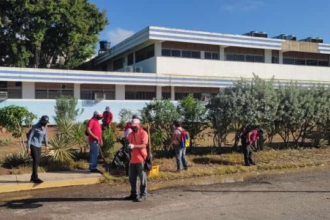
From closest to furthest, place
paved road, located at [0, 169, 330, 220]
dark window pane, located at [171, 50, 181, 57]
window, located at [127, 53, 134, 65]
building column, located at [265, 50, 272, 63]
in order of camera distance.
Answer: paved road, located at [0, 169, 330, 220]
dark window pane, located at [171, 50, 181, 57]
window, located at [127, 53, 134, 65]
building column, located at [265, 50, 272, 63]

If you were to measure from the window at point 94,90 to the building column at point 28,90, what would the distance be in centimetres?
321

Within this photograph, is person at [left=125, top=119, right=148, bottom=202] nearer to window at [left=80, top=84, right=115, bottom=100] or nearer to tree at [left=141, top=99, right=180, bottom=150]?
tree at [left=141, top=99, right=180, bottom=150]

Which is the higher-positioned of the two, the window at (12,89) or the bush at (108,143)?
the window at (12,89)

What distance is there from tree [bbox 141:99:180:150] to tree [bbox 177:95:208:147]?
38 cm

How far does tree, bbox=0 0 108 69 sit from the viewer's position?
30141mm

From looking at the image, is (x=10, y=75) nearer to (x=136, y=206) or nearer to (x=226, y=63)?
(x=226, y=63)

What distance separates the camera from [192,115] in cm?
1301

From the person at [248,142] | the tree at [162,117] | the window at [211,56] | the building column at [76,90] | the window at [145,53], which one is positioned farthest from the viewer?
the window at [211,56]

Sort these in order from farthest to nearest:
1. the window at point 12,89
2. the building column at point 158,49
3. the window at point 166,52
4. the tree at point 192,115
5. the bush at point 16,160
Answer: the window at point 166,52 < the building column at point 158,49 < the window at point 12,89 < the tree at point 192,115 < the bush at point 16,160

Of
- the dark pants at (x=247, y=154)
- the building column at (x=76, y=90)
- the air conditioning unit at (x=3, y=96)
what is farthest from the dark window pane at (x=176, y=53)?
the dark pants at (x=247, y=154)

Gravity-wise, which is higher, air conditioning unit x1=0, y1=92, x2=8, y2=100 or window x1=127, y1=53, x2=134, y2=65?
window x1=127, y1=53, x2=134, y2=65

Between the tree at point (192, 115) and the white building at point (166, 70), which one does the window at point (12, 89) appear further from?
the tree at point (192, 115)

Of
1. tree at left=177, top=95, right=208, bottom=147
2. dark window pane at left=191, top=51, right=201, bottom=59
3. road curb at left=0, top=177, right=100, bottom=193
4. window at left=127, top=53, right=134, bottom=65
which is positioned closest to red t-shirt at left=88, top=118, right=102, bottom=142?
road curb at left=0, top=177, right=100, bottom=193

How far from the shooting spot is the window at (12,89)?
2412 cm
